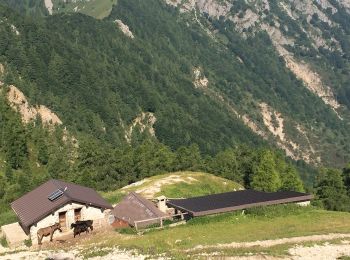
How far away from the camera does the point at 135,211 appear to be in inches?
2643

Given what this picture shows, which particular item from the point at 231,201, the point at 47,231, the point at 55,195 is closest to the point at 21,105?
the point at 55,195

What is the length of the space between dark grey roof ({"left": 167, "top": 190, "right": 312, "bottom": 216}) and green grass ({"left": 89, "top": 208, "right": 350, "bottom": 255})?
3.65ft

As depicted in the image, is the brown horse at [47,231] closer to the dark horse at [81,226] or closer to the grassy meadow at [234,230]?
the dark horse at [81,226]

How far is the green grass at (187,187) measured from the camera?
90.0 meters

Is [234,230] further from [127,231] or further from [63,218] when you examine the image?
[63,218]

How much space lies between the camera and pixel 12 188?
4252 inches

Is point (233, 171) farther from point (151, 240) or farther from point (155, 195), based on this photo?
point (151, 240)

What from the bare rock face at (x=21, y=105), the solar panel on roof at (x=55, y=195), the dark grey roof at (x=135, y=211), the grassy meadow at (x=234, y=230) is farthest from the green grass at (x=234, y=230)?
the bare rock face at (x=21, y=105)

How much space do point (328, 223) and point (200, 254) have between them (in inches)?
951

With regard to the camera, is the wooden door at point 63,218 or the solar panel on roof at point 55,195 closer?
the wooden door at point 63,218

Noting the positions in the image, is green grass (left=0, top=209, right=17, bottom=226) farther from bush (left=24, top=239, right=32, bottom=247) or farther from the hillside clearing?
the hillside clearing

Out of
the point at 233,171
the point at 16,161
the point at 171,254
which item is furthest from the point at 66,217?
the point at 16,161

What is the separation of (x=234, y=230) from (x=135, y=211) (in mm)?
A: 14422

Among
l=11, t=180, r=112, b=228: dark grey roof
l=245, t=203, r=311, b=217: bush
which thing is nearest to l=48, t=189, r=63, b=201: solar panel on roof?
l=11, t=180, r=112, b=228: dark grey roof
